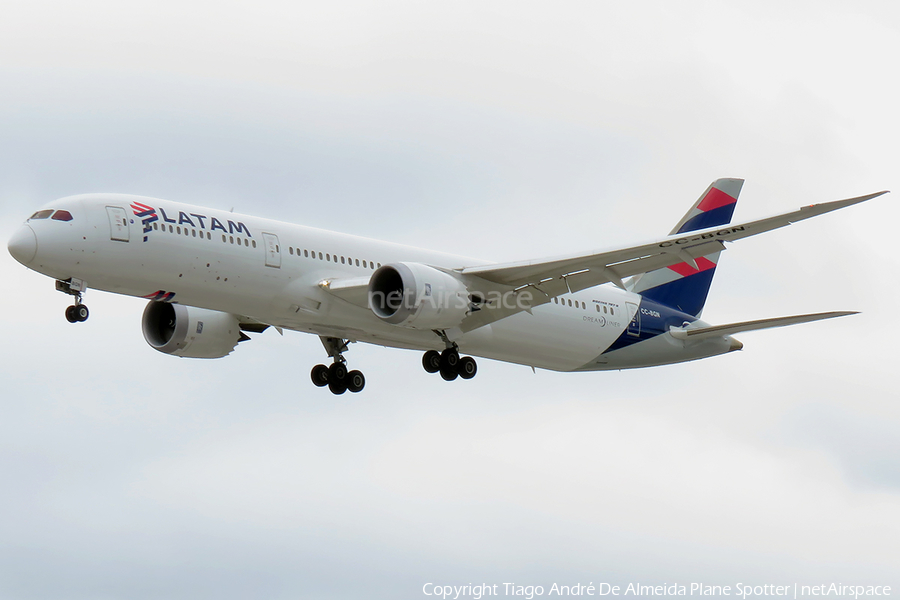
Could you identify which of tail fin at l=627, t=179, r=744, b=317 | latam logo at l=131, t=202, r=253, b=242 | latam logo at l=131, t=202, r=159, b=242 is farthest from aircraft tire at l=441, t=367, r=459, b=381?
latam logo at l=131, t=202, r=159, b=242

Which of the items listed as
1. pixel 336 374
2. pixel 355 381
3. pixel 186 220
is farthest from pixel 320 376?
pixel 186 220

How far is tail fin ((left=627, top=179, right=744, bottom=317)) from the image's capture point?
3947cm

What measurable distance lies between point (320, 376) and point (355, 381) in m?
1.14

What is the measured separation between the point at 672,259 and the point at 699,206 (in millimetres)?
12519

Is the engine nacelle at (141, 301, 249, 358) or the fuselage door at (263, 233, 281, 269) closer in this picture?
the fuselage door at (263, 233, 281, 269)

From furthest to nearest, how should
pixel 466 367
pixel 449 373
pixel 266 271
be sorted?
pixel 466 367 → pixel 449 373 → pixel 266 271

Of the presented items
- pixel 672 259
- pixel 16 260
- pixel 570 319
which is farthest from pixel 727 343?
pixel 16 260

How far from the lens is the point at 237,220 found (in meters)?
30.3

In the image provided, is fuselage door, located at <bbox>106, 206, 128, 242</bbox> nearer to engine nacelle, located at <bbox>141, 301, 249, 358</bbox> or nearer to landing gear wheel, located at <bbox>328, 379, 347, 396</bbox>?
engine nacelle, located at <bbox>141, 301, 249, 358</bbox>

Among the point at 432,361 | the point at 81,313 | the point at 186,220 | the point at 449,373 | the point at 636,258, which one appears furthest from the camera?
the point at 432,361

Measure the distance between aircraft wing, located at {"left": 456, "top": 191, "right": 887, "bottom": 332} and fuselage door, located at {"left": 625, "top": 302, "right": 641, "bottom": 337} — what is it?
18.3 ft

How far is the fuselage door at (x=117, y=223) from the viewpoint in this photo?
2803cm

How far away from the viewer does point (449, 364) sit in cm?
3350

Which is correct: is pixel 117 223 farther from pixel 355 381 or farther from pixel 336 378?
pixel 355 381
